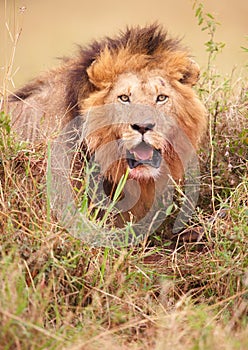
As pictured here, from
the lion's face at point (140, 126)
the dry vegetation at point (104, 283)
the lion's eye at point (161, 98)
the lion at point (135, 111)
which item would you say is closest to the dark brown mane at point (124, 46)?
the lion at point (135, 111)

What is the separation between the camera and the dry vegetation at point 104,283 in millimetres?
2977

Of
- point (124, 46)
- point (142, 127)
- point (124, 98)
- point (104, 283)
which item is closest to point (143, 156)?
A: point (142, 127)

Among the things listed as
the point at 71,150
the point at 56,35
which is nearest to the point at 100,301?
the point at 71,150

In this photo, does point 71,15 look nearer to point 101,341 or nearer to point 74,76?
point 74,76

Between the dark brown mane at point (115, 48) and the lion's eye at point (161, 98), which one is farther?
the dark brown mane at point (115, 48)

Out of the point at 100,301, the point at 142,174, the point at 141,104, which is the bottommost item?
the point at 100,301

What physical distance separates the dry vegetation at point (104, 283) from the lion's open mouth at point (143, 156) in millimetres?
448

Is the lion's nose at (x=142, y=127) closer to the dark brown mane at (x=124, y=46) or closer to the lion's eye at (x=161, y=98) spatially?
the lion's eye at (x=161, y=98)

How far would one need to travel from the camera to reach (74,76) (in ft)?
15.8

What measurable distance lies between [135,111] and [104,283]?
1252 mm

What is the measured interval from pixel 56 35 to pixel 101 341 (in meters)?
11.8

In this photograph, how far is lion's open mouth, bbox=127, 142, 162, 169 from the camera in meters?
4.49

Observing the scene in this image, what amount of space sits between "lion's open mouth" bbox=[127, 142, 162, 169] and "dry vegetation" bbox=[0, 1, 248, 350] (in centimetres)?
45

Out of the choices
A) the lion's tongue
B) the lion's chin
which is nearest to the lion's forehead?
the lion's tongue
